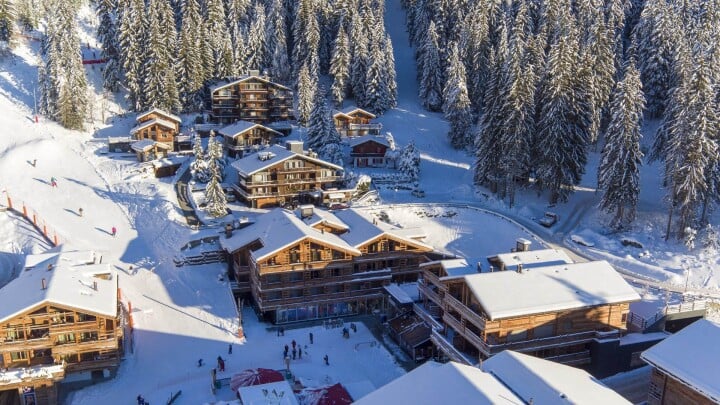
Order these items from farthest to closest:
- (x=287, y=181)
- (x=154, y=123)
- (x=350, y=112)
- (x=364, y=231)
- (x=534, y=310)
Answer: (x=350, y=112) < (x=154, y=123) < (x=287, y=181) < (x=364, y=231) < (x=534, y=310)

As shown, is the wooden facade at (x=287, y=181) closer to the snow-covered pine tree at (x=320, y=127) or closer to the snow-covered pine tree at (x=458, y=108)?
the snow-covered pine tree at (x=320, y=127)

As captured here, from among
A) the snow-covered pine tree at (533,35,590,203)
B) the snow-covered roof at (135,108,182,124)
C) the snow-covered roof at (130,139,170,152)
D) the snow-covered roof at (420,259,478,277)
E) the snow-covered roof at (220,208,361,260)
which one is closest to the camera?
the snow-covered roof at (420,259,478,277)

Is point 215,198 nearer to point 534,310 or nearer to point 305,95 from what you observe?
point 305,95

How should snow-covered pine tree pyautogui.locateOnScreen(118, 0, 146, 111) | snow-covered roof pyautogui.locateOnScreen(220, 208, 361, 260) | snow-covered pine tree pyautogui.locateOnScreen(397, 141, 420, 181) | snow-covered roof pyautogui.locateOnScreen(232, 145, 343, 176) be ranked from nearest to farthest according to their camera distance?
snow-covered roof pyautogui.locateOnScreen(220, 208, 361, 260), snow-covered roof pyautogui.locateOnScreen(232, 145, 343, 176), snow-covered pine tree pyautogui.locateOnScreen(397, 141, 420, 181), snow-covered pine tree pyautogui.locateOnScreen(118, 0, 146, 111)

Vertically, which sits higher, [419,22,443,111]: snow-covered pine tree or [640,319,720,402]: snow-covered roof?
[419,22,443,111]: snow-covered pine tree

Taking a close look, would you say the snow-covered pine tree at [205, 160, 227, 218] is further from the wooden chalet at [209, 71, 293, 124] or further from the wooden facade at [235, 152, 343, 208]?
the wooden chalet at [209, 71, 293, 124]

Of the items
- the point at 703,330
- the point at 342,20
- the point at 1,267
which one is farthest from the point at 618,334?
the point at 342,20

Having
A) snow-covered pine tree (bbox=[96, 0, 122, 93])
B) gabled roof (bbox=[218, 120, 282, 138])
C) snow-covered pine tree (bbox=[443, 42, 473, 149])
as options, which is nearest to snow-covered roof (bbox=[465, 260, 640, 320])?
snow-covered pine tree (bbox=[443, 42, 473, 149])

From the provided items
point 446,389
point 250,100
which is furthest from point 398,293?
point 250,100
